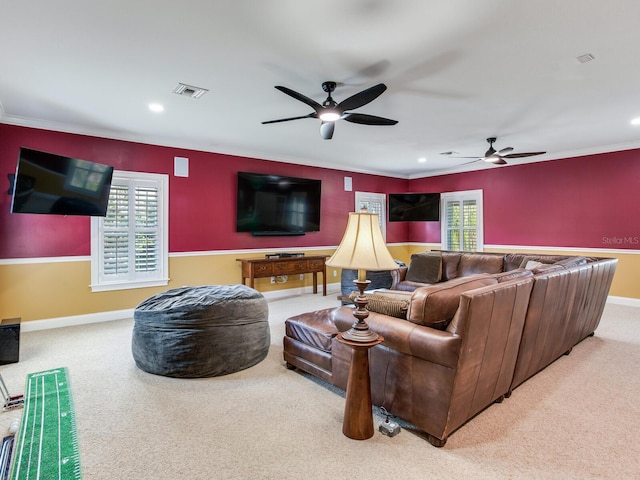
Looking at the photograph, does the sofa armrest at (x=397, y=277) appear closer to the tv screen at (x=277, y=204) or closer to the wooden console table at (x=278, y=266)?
the wooden console table at (x=278, y=266)

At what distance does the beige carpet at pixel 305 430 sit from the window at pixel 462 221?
4.32m

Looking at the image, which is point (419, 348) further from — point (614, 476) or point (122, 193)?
point (122, 193)

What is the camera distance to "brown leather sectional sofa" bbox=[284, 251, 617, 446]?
191 cm

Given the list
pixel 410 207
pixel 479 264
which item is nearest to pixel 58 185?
pixel 479 264

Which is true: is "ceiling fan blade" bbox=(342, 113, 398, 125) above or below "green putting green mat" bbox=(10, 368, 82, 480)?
above

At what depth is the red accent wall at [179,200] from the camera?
4207 mm

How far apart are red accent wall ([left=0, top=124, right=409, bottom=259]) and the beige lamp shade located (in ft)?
13.0

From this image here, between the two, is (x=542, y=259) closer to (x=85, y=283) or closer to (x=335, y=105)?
(x=335, y=105)

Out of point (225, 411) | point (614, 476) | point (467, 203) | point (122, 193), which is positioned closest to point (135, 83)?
point (122, 193)

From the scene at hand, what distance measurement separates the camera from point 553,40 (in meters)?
2.50

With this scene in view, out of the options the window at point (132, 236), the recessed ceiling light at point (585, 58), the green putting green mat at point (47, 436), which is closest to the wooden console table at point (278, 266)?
the window at point (132, 236)

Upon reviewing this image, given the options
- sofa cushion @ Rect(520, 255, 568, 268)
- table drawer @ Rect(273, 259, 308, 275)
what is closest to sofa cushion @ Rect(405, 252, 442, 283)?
sofa cushion @ Rect(520, 255, 568, 268)

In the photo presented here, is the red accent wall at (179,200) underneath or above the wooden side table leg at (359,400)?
above

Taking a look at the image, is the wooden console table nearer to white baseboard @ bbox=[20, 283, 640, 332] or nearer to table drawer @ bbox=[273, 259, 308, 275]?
table drawer @ bbox=[273, 259, 308, 275]
